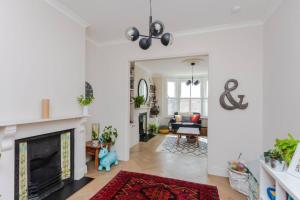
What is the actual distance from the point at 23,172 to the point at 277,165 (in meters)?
2.75

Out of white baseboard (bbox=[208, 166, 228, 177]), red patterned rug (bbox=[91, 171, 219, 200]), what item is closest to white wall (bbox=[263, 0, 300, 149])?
white baseboard (bbox=[208, 166, 228, 177])

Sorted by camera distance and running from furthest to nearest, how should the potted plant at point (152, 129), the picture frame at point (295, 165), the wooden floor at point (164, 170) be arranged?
the potted plant at point (152, 129) → the wooden floor at point (164, 170) → the picture frame at point (295, 165)

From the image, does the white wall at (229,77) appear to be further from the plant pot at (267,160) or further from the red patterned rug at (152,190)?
the plant pot at (267,160)

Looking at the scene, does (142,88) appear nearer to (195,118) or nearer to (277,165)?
(195,118)

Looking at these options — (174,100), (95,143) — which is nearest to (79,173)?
(95,143)

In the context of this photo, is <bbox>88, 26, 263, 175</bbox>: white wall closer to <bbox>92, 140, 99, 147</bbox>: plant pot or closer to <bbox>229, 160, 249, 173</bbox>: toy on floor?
<bbox>229, 160, 249, 173</bbox>: toy on floor

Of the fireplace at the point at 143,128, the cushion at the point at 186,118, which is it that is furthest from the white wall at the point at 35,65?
the cushion at the point at 186,118

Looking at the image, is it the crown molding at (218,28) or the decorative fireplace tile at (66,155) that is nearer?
the decorative fireplace tile at (66,155)

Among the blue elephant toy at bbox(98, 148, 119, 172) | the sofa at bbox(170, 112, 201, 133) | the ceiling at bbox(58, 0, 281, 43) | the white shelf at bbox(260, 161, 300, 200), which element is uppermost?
the ceiling at bbox(58, 0, 281, 43)

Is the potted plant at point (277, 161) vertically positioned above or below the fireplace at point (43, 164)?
above

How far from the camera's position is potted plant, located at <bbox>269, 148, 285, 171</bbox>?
4.13 ft

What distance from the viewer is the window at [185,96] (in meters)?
7.80

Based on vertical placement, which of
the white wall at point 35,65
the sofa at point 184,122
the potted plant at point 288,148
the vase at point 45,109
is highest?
the white wall at point 35,65

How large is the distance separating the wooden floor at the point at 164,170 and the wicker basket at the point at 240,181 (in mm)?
81
